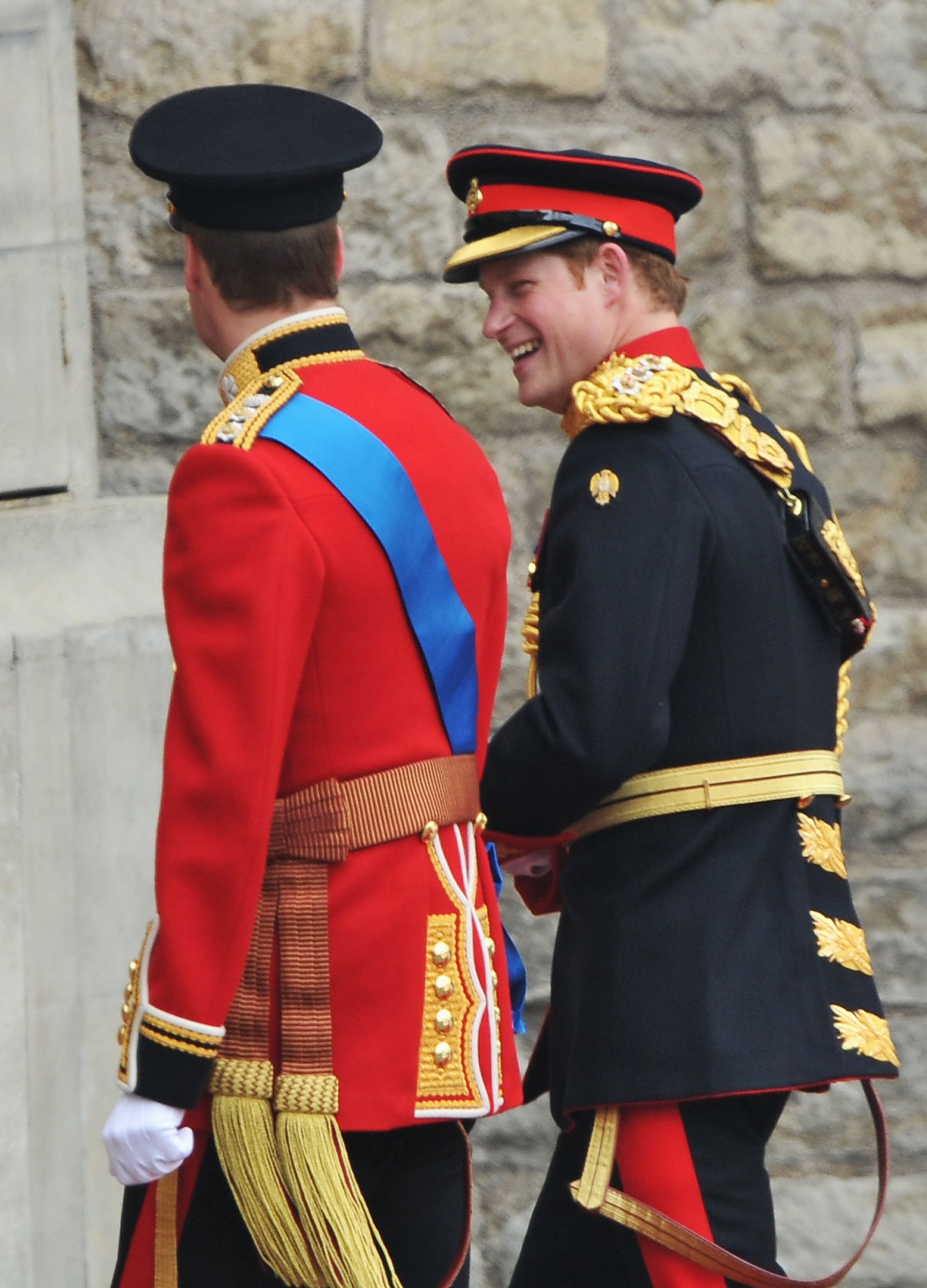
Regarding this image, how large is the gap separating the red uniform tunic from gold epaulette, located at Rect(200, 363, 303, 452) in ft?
0.06

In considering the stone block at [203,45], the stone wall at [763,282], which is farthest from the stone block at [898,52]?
the stone block at [203,45]

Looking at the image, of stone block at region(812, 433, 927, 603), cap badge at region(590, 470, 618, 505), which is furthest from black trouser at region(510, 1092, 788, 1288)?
stone block at region(812, 433, 927, 603)

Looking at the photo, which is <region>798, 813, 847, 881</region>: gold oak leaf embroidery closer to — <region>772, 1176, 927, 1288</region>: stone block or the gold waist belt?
the gold waist belt

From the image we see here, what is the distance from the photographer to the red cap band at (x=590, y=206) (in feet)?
7.64

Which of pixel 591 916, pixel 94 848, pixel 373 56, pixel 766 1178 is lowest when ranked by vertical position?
pixel 94 848

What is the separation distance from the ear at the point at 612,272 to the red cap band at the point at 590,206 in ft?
0.10

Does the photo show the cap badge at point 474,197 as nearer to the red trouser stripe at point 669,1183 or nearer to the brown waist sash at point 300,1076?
the brown waist sash at point 300,1076

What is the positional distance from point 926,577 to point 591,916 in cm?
143

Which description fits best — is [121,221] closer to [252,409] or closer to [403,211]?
[403,211]

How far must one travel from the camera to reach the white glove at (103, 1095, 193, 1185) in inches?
75.5

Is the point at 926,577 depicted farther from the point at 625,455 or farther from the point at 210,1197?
the point at 210,1197

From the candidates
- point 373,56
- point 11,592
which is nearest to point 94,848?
point 11,592

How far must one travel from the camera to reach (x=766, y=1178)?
2289 millimetres

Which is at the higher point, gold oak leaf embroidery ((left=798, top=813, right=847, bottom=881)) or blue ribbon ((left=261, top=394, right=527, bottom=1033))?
blue ribbon ((left=261, top=394, right=527, bottom=1033))
